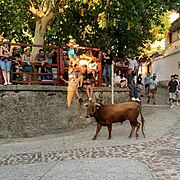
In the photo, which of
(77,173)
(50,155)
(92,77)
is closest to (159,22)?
(92,77)

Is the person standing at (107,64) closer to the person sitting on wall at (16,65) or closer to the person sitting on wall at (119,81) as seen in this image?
the person sitting on wall at (119,81)

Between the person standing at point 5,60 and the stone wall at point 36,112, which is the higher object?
the person standing at point 5,60

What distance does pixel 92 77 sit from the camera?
13.0 meters

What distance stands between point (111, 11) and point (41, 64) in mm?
3984

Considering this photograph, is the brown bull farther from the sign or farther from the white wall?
the sign

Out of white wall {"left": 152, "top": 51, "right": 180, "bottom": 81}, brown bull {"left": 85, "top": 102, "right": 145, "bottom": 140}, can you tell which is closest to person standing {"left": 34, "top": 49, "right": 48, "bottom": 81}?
brown bull {"left": 85, "top": 102, "right": 145, "bottom": 140}

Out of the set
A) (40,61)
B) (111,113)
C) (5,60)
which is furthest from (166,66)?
(5,60)

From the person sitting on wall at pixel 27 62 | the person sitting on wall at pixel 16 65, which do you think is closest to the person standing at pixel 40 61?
the person sitting on wall at pixel 27 62

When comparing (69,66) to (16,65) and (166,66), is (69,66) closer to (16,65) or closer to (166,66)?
(16,65)

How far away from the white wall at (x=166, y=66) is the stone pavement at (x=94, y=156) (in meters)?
17.1

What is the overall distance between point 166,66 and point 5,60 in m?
22.9

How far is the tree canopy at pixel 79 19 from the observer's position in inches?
525

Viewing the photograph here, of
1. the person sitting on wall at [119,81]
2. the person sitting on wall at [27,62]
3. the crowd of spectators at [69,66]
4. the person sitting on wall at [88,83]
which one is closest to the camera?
the crowd of spectators at [69,66]

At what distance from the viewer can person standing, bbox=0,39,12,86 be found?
10836 millimetres
